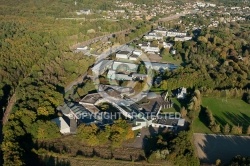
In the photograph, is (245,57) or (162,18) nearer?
(245,57)

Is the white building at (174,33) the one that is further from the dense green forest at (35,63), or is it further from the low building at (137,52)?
the low building at (137,52)

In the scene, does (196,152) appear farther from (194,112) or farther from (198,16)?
(198,16)

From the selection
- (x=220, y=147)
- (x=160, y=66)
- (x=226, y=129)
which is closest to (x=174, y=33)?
(x=160, y=66)

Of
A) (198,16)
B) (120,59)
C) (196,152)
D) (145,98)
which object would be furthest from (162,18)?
(196,152)

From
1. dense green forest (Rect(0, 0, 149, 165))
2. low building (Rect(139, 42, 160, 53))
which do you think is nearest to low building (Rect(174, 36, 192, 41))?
low building (Rect(139, 42, 160, 53))

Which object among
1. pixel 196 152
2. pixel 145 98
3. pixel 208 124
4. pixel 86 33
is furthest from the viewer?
pixel 86 33

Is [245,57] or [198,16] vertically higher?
[198,16]
